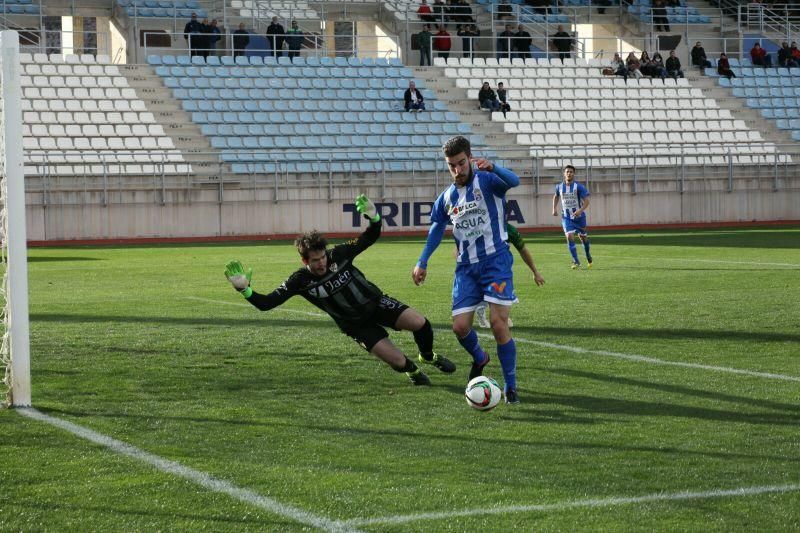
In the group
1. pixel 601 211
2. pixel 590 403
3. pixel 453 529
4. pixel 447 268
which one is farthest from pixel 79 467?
pixel 601 211

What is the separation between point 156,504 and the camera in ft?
16.8

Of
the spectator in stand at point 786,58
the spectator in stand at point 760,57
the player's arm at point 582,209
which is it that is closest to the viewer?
the player's arm at point 582,209

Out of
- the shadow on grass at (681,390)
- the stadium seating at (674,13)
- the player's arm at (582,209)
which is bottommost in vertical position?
the shadow on grass at (681,390)

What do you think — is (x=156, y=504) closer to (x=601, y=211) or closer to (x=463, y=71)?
(x=601, y=211)

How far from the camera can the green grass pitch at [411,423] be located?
502 cm

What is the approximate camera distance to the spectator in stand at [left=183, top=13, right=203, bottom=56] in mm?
34750

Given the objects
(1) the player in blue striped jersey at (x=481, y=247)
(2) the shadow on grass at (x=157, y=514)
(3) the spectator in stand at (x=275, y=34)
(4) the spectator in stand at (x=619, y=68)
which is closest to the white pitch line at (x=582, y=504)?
(2) the shadow on grass at (x=157, y=514)

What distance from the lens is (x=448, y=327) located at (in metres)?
11.9

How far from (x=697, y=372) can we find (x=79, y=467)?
15.5 ft

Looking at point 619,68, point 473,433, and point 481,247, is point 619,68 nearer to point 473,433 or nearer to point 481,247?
point 481,247

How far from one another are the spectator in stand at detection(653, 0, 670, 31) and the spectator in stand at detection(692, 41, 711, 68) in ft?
6.18

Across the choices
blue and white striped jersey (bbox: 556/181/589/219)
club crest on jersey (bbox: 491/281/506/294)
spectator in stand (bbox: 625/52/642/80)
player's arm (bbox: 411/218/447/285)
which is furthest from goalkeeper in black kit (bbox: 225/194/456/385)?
spectator in stand (bbox: 625/52/642/80)

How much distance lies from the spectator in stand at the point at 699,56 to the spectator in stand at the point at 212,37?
1571 cm

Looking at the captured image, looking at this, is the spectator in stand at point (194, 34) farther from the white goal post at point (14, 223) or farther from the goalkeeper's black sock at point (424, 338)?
the white goal post at point (14, 223)
